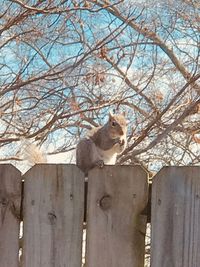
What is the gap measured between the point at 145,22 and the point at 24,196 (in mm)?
2495

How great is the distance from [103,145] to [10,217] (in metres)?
1.30

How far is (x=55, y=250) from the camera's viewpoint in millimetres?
1392

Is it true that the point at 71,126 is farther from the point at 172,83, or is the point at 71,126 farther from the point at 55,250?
the point at 55,250

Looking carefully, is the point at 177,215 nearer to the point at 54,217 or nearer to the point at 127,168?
the point at 127,168

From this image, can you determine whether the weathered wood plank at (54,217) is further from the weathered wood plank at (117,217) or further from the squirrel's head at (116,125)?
the squirrel's head at (116,125)

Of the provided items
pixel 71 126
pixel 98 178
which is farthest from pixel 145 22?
pixel 98 178

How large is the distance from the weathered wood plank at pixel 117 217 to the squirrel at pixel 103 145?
2.48 feet

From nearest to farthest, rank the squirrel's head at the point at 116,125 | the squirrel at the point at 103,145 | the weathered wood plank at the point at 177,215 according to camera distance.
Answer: the weathered wood plank at the point at 177,215
the squirrel at the point at 103,145
the squirrel's head at the point at 116,125

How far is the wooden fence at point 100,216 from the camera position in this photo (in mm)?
1327

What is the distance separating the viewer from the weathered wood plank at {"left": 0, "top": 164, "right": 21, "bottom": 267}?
55.8 inches

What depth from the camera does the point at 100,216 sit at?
53.9 inches

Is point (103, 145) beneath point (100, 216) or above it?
above

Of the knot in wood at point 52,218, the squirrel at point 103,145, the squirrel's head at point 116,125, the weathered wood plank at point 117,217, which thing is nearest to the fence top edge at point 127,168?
the weathered wood plank at point 117,217

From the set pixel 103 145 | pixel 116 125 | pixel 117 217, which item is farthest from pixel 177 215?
pixel 116 125
